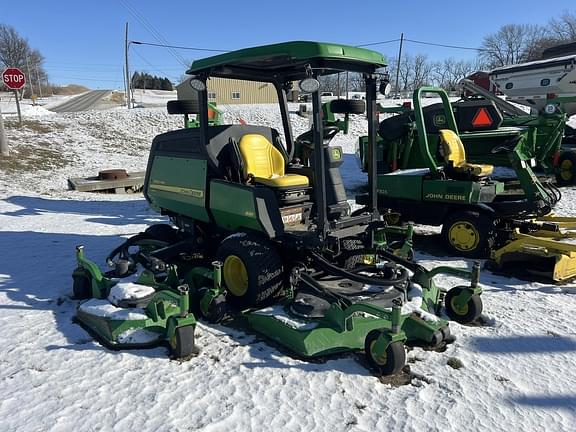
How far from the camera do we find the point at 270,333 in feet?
12.3

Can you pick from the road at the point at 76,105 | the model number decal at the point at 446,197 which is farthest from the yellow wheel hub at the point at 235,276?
the road at the point at 76,105

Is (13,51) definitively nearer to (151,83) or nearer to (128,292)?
(151,83)

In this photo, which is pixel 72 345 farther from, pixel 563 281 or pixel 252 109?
pixel 252 109

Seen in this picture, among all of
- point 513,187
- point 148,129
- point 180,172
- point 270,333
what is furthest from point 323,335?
point 148,129

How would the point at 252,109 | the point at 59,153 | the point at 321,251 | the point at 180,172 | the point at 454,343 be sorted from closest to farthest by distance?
1. the point at 454,343
2. the point at 321,251
3. the point at 180,172
4. the point at 59,153
5. the point at 252,109

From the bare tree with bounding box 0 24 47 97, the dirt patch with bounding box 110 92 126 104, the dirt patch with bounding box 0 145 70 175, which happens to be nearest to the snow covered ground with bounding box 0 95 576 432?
the dirt patch with bounding box 0 145 70 175

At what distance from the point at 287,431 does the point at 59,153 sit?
13.9 metres

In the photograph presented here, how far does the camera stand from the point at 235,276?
4.36 metres

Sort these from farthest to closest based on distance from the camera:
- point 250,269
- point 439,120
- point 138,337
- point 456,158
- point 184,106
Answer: point 439,120 < point 456,158 < point 184,106 < point 250,269 < point 138,337

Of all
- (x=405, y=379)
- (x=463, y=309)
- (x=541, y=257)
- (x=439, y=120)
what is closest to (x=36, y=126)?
(x=439, y=120)

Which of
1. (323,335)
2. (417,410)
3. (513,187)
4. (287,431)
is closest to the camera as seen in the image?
(287,431)

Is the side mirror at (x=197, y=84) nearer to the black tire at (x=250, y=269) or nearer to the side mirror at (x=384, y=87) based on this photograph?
the black tire at (x=250, y=269)

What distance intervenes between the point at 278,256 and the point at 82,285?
191 centimetres

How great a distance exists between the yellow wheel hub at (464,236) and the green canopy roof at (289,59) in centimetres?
291
